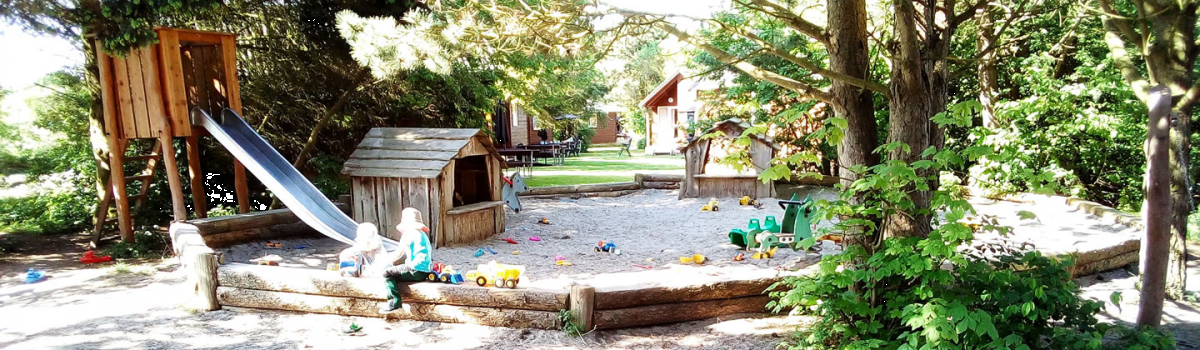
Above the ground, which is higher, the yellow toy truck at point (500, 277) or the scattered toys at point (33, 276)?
the yellow toy truck at point (500, 277)

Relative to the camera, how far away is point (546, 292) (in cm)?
532

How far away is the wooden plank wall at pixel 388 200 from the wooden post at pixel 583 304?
12.1 feet

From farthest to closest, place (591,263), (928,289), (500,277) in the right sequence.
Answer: (591,263) < (500,277) < (928,289)

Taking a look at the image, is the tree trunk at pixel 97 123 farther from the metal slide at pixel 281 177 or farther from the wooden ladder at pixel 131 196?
the metal slide at pixel 281 177

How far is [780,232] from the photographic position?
8164 mm

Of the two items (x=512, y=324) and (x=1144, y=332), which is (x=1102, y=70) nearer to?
(x=1144, y=332)

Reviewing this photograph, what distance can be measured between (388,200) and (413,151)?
695 mm

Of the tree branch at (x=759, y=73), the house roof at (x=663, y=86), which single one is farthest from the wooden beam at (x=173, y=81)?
the house roof at (x=663, y=86)

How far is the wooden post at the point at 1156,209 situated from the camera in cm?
476

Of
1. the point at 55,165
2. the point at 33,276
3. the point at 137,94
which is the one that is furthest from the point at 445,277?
the point at 55,165

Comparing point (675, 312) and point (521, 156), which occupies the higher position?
point (521, 156)

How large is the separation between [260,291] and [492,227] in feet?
13.2

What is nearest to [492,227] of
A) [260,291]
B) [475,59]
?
[475,59]

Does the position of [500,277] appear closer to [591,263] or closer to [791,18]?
[591,263]
